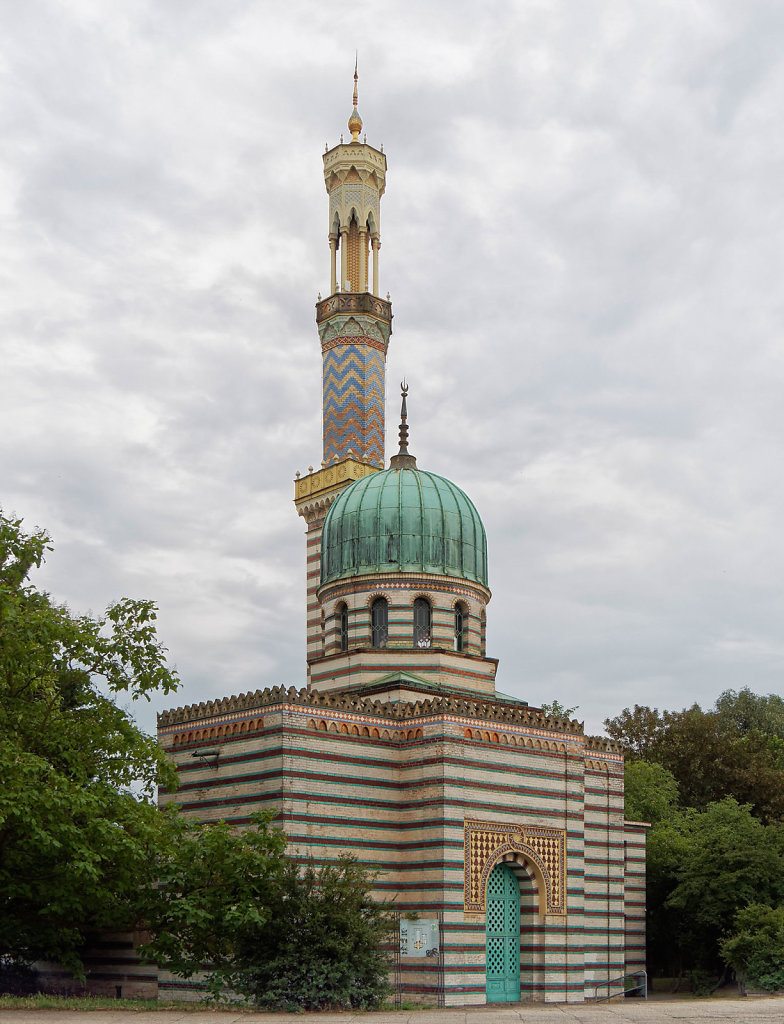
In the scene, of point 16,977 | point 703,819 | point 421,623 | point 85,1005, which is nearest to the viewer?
point 85,1005

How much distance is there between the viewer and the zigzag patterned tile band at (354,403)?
5044 centimetres

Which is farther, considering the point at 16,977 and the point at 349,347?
the point at 349,347

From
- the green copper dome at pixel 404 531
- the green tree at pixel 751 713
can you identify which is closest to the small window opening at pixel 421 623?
the green copper dome at pixel 404 531

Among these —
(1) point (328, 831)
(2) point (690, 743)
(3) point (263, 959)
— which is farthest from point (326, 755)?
(2) point (690, 743)

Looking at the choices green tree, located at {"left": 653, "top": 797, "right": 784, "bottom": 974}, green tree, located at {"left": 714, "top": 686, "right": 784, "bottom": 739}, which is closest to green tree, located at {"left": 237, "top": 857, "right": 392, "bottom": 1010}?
green tree, located at {"left": 653, "top": 797, "right": 784, "bottom": 974}

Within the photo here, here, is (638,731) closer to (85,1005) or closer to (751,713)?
(751,713)

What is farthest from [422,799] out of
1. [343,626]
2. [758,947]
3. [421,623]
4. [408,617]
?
[758,947]

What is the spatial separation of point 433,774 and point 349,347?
82.8 feet

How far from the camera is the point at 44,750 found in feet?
78.8

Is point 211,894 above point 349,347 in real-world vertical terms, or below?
below

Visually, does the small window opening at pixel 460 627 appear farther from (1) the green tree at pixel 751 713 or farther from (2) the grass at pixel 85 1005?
(1) the green tree at pixel 751 713

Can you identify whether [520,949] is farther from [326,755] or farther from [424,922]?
[326,755]

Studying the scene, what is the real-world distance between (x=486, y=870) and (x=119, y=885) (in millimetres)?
9551

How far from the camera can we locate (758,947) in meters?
32.5
